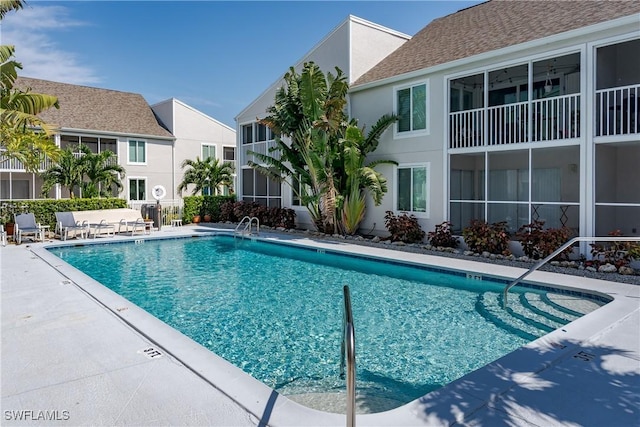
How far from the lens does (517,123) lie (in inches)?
527

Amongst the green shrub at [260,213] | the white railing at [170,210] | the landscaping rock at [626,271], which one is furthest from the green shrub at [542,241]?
the white railing at [170,210]

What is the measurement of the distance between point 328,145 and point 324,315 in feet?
31.6

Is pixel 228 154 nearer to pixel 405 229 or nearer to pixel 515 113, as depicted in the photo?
pixel 405 229

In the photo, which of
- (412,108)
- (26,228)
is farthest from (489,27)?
(26,228)

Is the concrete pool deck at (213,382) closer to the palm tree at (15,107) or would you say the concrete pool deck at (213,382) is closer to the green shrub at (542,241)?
the green shrub at (542,241)

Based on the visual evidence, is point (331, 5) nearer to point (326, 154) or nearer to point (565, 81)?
point (326, 154)

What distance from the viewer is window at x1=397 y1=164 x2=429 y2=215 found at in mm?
15547

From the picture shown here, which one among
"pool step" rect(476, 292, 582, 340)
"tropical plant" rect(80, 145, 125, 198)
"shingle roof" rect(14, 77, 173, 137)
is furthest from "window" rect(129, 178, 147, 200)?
"pool step" rect(476, 292, 582, 340)

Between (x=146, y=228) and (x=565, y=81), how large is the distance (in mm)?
19357

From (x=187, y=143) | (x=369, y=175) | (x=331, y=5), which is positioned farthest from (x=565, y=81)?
(x=187, y=143)

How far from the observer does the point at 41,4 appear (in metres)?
13.0

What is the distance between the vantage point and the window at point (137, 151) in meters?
28.9

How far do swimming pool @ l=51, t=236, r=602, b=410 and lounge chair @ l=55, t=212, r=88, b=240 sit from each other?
4.16 metres

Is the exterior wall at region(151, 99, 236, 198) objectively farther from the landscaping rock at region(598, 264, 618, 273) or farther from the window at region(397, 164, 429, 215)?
the landscaping rock at region(598, 264, 618, 273)
